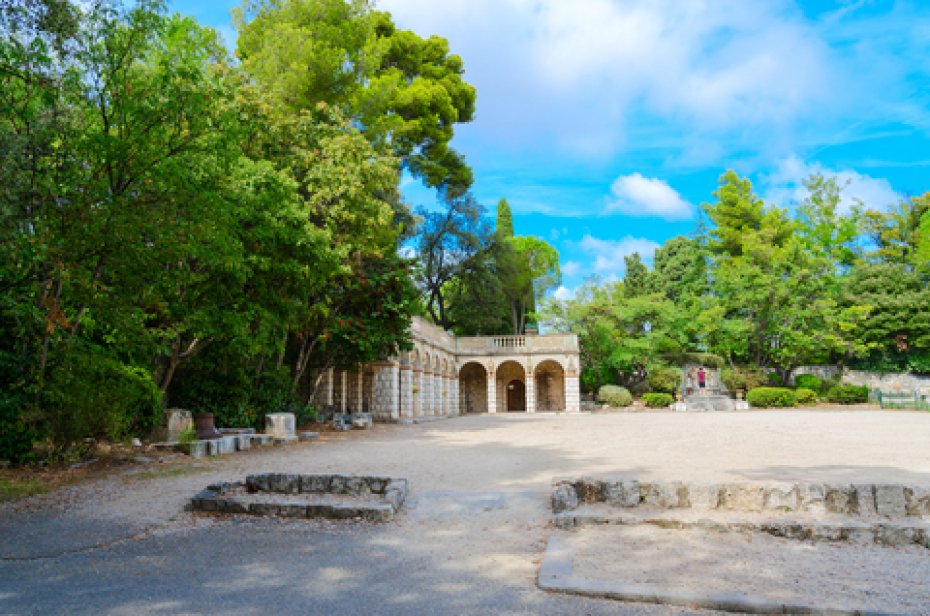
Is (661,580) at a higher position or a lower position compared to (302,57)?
lower

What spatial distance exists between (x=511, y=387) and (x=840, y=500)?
34.7 m

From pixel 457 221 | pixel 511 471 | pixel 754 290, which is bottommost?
pixel 511 471

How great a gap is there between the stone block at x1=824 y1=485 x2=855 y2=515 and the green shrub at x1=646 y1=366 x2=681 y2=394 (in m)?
28.4

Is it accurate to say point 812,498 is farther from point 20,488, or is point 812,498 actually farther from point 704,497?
point 20,488

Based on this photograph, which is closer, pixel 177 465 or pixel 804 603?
pixel 804 603

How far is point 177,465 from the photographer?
9.23 m

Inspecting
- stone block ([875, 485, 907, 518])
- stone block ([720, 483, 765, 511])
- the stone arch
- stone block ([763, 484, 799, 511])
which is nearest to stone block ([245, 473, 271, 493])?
stone block ([720, 483, 765, 511])

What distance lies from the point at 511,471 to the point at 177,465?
5.20 meters

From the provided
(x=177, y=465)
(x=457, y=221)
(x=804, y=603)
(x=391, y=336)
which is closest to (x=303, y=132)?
(x=391, y=336)

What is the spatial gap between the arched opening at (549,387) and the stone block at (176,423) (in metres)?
27.8

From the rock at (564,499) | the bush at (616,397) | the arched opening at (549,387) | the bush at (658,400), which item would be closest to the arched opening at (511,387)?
the arched opening at (549,387)

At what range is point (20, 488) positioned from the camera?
274 inches

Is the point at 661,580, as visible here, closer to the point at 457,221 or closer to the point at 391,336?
the point at 391,336

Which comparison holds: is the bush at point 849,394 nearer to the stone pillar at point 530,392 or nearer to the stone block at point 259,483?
the stone pillar at point 530,392
